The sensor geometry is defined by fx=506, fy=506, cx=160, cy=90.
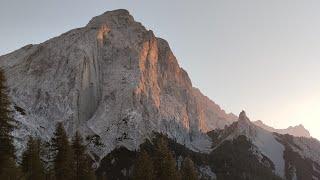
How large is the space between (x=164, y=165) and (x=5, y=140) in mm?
34411

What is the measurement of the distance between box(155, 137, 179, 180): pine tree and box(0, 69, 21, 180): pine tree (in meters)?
30.8

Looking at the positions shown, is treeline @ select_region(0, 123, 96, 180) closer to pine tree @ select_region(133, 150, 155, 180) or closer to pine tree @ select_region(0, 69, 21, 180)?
pine tree @ select_region(133, 150, 155, 180)

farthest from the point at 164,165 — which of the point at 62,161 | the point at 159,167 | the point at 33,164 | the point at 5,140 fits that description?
the point at 5,140

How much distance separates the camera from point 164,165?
264 ft

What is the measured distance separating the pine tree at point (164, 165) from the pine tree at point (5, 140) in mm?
30784

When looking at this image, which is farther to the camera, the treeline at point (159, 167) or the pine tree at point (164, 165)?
the treeline at point (159, 167)

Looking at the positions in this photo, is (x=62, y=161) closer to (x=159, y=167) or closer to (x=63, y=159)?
(x=63, y=159)

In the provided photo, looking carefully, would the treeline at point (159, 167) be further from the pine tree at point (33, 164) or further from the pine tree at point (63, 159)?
the pine tree at point (33, 164)

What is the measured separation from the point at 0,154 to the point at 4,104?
6348 millimetres

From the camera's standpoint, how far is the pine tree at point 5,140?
49125 mm

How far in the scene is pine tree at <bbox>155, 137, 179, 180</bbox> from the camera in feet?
262

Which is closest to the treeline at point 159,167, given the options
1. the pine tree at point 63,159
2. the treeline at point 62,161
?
the treeline at point 62,161

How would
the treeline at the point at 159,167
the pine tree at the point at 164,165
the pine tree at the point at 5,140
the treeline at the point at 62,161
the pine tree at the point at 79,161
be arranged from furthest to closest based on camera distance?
the treeline at the point at 159,167, the pine tree at the point at 164,165, the pine tree at the point at 79,161, the treeline at the point at 62,161, the pine tree at the point at 5,140

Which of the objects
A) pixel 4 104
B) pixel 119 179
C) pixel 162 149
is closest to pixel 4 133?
pixel 4 104
